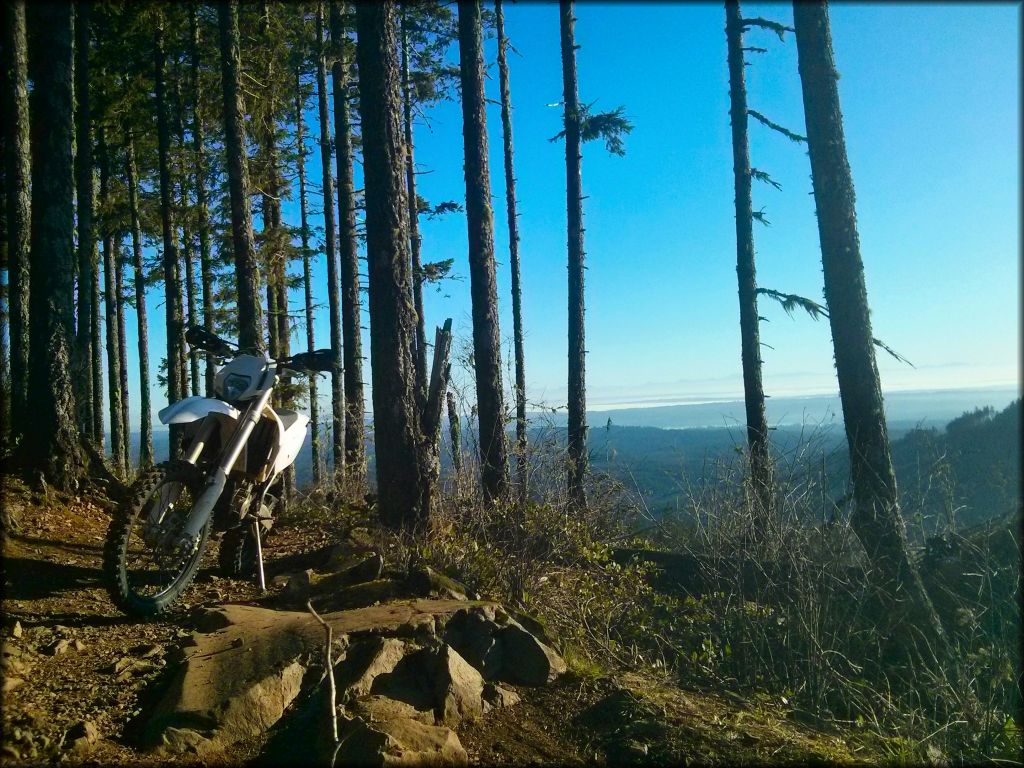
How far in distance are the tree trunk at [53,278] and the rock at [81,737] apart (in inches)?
209

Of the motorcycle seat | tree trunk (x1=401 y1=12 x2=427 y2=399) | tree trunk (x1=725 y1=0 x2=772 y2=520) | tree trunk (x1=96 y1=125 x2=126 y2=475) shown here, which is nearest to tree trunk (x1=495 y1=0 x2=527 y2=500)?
tree trunk (x1=401 y1=12 x2=427 y2=399)

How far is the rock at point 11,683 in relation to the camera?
3113mm

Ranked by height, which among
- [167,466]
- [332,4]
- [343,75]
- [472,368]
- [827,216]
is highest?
[332,4]

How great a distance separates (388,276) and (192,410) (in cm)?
268

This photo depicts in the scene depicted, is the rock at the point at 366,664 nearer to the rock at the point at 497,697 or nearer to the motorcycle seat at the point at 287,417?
the rock at the point at 497,697

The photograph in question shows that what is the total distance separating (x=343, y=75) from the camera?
1633 cm

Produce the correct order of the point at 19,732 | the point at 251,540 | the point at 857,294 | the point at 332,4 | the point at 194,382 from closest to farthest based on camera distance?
the point at 19,732, the point at 251,540, the point at 857,294, the point at 332,4, the point at 194,382

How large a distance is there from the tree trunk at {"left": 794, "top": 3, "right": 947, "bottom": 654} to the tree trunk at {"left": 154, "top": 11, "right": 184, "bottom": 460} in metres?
13.4

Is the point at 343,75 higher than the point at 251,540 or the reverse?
higher

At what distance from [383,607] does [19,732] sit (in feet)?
6.05

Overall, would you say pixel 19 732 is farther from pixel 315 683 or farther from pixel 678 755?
pixel 678 755

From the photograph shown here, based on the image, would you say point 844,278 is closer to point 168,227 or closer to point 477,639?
point 477,639

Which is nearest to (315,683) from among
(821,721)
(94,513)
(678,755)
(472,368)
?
(678,755)

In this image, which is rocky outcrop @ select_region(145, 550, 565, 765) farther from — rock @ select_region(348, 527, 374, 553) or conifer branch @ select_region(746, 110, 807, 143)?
conifer branch @ select_region(746, 110, 807, 143)
